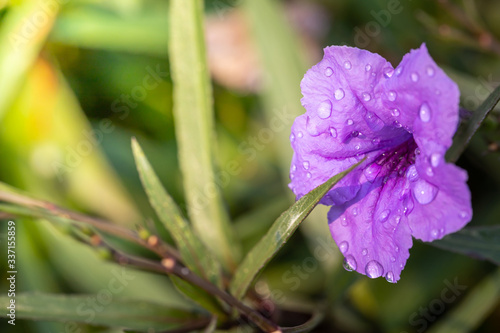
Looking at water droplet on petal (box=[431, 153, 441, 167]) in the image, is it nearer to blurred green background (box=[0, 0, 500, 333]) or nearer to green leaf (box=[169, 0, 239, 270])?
green leaf (box=[169, 0, 239, 270])

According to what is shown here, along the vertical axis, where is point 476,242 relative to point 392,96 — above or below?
below

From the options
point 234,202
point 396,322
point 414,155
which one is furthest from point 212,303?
point 234,202

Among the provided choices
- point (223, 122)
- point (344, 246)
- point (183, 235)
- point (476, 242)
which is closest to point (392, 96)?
point (344, 246)

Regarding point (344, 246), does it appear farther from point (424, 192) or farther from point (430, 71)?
point (430, 71)

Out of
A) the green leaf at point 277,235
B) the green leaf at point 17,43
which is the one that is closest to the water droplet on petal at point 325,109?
the green leaf at point 277,235

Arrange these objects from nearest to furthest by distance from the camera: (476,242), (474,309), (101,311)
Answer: (476,242)
(101,311)
(474,309)

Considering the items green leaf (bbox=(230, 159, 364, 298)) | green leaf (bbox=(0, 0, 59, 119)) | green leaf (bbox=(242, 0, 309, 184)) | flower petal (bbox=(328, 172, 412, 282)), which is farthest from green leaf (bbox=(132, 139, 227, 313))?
green leaf (bbox=(0, 0, 59, 119))

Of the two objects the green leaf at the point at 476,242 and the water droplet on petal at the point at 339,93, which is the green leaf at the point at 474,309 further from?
the water droplet on petal at the point at 339,93
